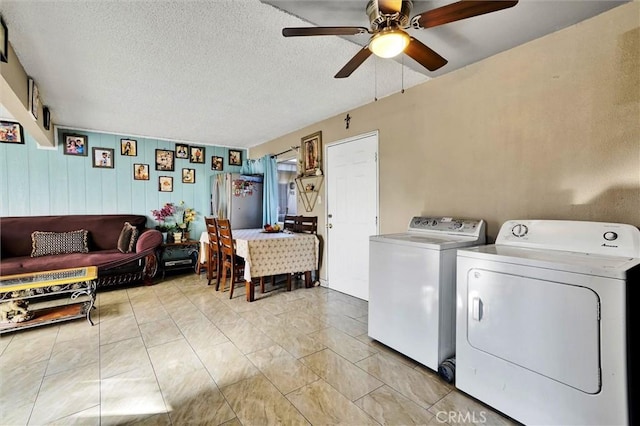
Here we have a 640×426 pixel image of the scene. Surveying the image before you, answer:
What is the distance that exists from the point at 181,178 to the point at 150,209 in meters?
0.77

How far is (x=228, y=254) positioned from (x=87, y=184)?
9.52 feet

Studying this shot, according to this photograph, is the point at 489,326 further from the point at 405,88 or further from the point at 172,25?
the point at 172,25

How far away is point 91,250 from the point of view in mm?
4168

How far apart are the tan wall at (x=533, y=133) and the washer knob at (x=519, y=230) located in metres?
0.20

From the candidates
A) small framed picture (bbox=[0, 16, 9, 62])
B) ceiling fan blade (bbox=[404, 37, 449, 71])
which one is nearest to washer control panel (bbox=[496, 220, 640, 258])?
ceiling fan blade (bbox=[404, 37, 449, 71])

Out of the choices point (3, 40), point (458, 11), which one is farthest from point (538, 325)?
point (3, 40)

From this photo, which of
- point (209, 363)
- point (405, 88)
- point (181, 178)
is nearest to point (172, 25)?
point (405, 88)

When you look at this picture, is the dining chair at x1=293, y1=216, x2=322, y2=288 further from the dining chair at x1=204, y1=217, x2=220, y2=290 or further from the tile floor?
the dining chair at x1=204, y1=217, x2=220, y2=290

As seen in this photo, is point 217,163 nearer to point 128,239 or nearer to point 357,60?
point 128,239

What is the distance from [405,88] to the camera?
2.88 m

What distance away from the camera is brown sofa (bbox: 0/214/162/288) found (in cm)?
349

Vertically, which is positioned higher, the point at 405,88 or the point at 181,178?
the point at 405,88

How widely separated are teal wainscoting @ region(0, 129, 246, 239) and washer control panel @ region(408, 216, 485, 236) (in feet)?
14.1

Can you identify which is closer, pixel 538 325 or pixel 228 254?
pixel 538 325
